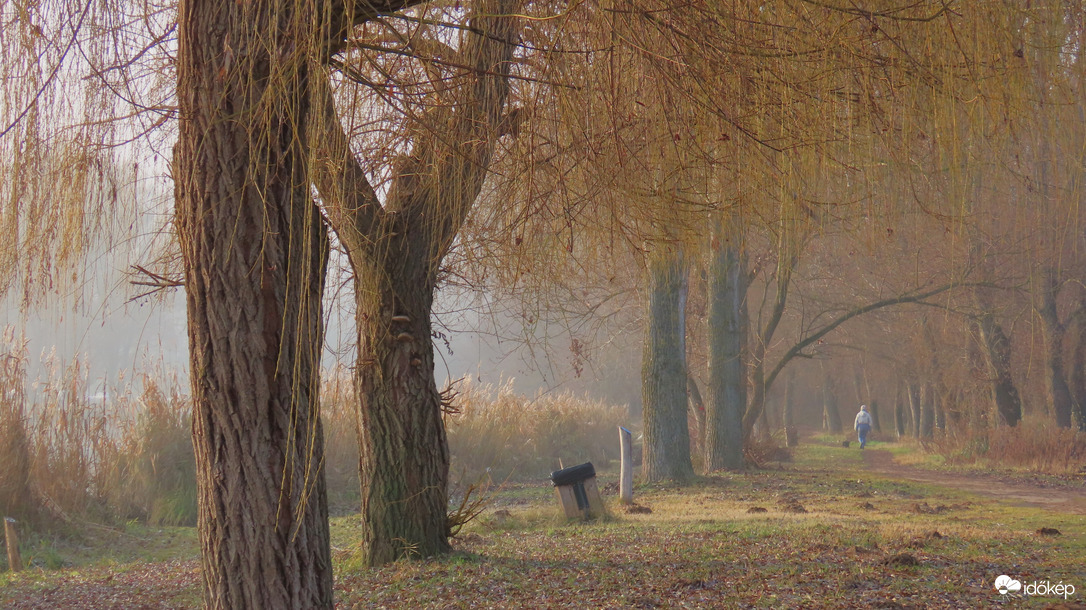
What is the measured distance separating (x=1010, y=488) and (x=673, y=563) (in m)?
8.98

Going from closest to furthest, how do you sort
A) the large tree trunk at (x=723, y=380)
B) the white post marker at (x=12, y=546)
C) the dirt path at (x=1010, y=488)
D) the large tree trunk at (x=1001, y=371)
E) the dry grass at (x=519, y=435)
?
the white post marker at (x=12, y=546), the dirt path at (x=1010, y=488), the large tree trunk at (x=723, y=380), the dry grass at (x=519, y=435), the large tree trunk at (x=1001, y=371)

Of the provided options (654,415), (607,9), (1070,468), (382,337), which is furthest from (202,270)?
(1070,468)

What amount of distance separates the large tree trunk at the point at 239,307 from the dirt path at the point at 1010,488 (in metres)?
8.99

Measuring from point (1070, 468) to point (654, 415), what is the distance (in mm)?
7091

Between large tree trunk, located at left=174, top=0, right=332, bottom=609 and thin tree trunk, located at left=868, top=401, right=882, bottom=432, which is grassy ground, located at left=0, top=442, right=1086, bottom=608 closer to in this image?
large tree trunk, located at left=174, top=0, right=332, bottom=609

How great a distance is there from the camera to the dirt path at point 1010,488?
10017 millimetres

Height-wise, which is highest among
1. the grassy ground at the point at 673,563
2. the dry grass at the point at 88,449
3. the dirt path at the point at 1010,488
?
the dry grass at the point at 88,449

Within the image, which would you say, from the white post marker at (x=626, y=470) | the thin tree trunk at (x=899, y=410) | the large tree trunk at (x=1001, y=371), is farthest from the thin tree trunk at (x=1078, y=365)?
the white post marker at (x=626, y=470)

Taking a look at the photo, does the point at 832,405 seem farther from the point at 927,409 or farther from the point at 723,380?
the point at 723,380

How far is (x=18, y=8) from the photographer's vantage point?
3229 mm

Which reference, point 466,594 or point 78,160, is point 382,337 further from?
point 78,160

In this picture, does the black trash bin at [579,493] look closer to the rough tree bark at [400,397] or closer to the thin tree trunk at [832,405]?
the rough tree bark at [400,397]

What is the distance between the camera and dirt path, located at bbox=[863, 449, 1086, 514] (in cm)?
1002

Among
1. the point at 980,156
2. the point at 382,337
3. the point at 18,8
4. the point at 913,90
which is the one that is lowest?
the point at 382,337
